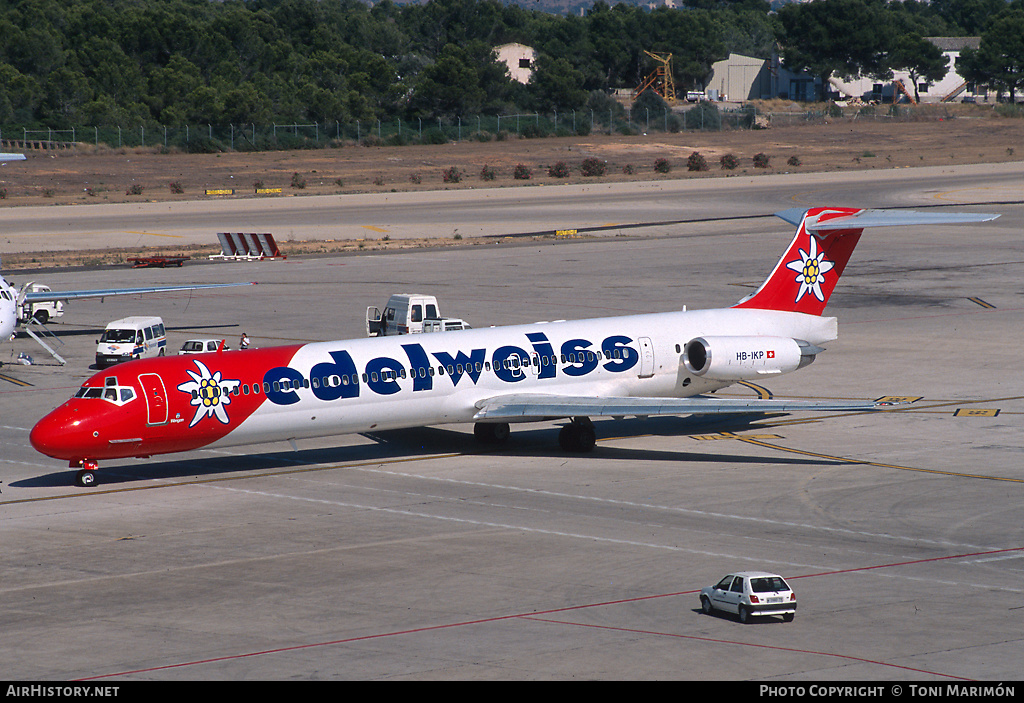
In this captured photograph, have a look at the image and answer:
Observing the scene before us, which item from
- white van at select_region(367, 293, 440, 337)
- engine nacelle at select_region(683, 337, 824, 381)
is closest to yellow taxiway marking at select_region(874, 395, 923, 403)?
engine nacelle at select_region(683, 337, 824, 381)

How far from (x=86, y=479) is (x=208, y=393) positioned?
361cm

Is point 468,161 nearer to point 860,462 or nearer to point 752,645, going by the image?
point 860,462

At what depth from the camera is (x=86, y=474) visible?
30062mm

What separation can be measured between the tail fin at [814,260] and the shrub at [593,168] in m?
82.5

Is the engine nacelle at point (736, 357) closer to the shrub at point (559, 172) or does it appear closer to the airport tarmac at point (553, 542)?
the airport tarmac at point (553, 542)

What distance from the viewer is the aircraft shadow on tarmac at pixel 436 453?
104 feet

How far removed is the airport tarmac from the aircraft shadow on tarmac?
0.45ft

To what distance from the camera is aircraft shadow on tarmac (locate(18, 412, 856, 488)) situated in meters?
31.8

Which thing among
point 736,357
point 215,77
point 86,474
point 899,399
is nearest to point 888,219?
point 899,399

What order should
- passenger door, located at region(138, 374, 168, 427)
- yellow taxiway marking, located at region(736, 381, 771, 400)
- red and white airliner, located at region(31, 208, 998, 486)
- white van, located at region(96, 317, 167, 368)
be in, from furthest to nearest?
white van, located at region(96, 317, 167, 368) → yellow taxiway marking, located at region(736, 381, 771, 400) → red and white airliner, located at region(31, 208, 998, 486) → passenger door, located at region(138, 374, 168, 427)

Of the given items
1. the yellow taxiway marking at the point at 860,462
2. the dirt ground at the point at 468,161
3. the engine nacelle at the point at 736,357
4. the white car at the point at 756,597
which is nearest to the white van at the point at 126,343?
the engine nacelle at the point at 736,357

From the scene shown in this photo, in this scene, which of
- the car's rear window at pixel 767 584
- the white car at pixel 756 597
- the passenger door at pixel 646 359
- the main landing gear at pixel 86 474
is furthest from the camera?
the passenger door at pixel 646 359

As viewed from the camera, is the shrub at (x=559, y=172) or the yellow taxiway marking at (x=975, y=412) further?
the shrub at (x=559, y=172)

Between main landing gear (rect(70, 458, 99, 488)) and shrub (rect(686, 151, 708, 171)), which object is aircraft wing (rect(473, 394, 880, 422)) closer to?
main landing gear (rect(70, 458, 99, 488))
